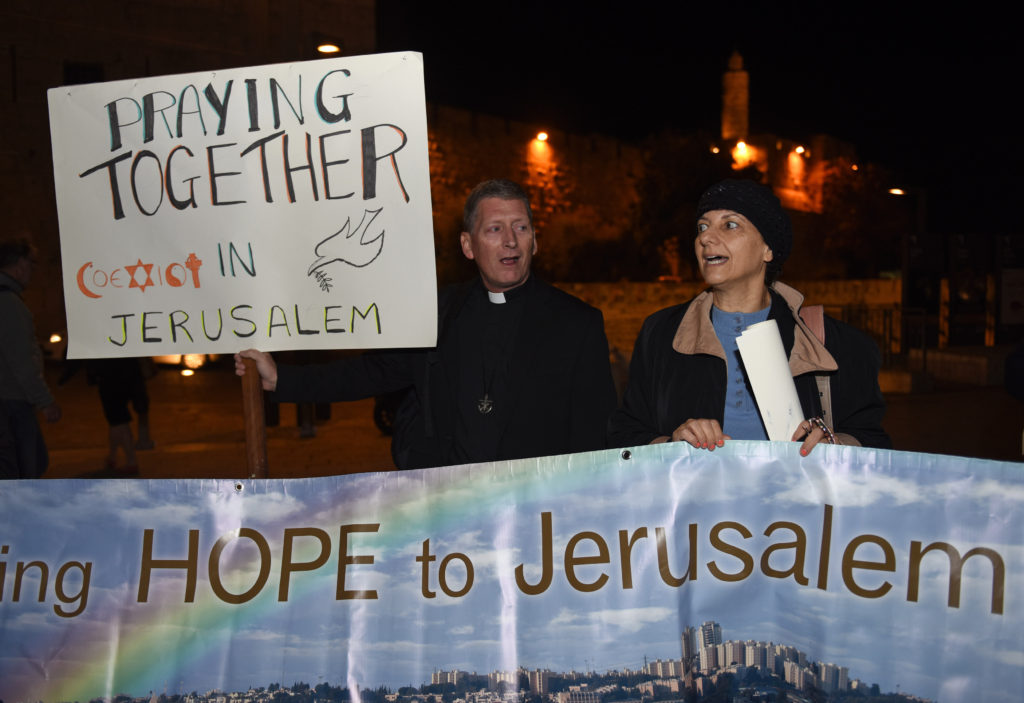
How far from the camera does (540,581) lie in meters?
2.05

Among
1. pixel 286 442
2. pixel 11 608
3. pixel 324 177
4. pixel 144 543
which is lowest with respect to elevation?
pixel 286 442

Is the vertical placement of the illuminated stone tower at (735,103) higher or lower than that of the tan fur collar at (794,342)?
higher

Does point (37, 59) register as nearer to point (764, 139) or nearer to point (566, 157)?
point (566, 157)

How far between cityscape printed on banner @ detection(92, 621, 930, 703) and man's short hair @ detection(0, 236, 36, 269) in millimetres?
3138

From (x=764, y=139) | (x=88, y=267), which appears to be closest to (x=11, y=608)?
(x=88, y=267)

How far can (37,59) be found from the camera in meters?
21.8

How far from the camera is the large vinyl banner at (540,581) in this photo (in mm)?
1879

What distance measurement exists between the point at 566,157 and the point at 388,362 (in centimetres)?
3516

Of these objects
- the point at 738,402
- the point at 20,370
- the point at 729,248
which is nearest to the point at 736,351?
the point at 738,402

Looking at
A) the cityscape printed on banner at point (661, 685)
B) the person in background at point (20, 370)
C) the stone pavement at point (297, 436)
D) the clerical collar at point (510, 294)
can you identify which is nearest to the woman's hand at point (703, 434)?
the cityscape printed on banner at point (661, 685)

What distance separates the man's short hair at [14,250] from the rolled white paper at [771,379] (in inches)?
151

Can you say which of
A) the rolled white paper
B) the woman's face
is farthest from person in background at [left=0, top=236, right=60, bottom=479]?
the rolled white paper

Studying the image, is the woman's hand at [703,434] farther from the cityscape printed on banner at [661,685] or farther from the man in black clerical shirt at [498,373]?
the man in black clerical shirt at [498,373]

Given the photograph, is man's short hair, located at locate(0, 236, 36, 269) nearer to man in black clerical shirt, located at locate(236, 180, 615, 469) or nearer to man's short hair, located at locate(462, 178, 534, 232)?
man in black clerical shirt, located at locate(236, 180, 615, 469)
